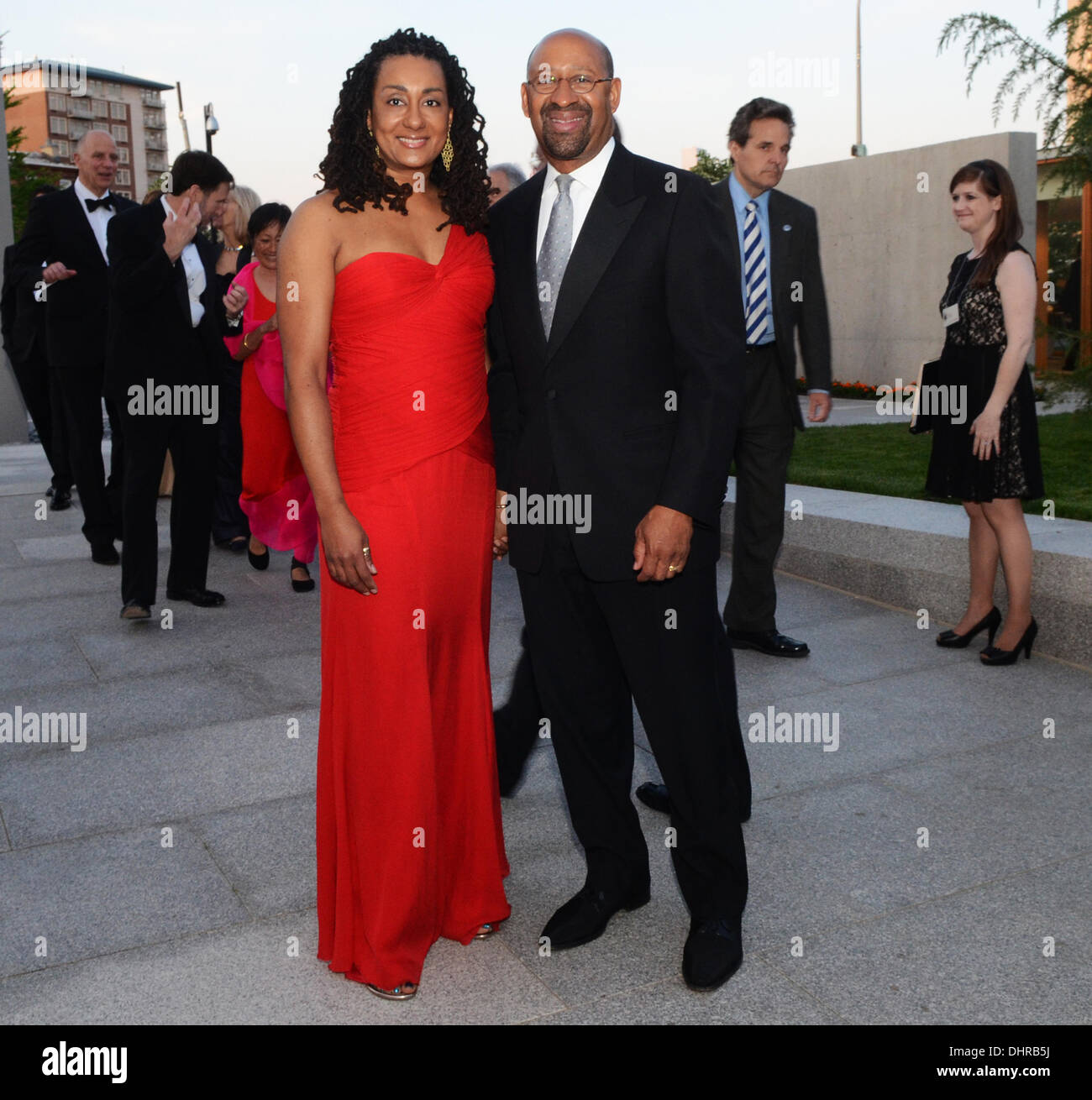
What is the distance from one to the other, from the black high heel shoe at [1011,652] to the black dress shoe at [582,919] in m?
2.81

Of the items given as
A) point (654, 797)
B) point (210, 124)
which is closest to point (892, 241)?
point (654, 797)

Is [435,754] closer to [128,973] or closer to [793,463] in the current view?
[128,973]

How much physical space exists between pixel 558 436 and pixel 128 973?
166cm

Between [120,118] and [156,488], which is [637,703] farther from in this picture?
[120,118]

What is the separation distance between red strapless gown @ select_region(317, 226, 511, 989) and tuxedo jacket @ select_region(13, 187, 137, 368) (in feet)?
18.8

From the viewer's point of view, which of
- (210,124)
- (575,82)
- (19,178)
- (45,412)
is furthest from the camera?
(19,178)

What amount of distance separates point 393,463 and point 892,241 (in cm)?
1479

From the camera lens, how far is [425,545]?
117 inches

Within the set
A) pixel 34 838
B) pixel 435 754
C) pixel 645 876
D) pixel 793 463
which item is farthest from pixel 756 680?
pixel 793 463

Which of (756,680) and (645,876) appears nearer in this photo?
(645,876)

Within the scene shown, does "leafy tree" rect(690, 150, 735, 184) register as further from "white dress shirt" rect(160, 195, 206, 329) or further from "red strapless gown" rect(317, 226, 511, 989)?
"red strapless gown" rect(317, 226, 511, 989)

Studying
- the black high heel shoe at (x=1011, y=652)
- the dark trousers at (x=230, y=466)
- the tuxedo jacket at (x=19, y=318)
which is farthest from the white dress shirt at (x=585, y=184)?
the tuxedo jacket at (x=19, y=318)

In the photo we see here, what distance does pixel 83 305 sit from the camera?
26.6 feet
